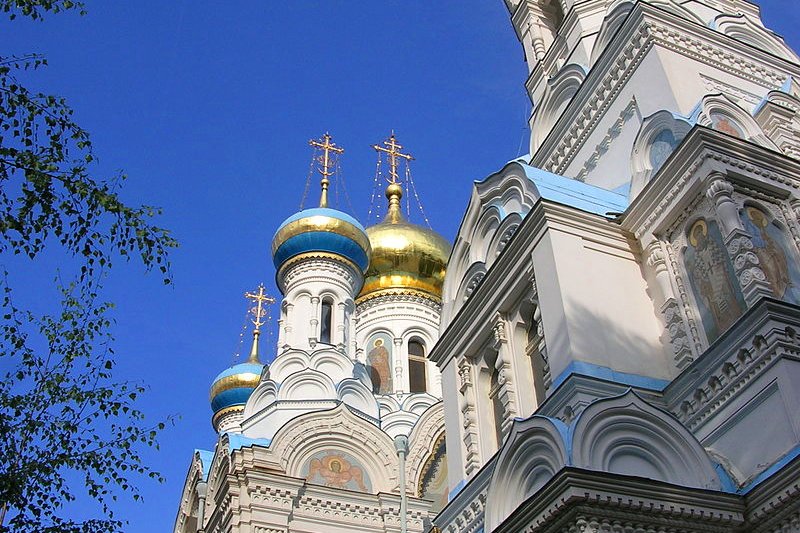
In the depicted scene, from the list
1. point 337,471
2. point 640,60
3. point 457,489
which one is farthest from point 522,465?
point 337,471

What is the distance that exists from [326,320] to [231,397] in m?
5.39

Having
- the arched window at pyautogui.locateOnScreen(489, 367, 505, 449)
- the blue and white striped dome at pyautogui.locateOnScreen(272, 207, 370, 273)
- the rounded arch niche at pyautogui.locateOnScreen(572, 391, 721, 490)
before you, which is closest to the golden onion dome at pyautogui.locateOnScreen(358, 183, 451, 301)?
the blue and white striped dome at pyautogui.locateOnScreen(272, 207, 370, 273)

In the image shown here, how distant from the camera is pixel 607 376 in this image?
723cm

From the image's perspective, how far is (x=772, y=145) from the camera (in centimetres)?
845

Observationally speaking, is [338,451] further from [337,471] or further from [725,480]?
[725,480]

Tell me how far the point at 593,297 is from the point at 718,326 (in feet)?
3.55

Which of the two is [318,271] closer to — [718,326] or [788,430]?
[718,326]

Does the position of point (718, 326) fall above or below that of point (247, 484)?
below

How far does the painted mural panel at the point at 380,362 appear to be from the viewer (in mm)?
19062

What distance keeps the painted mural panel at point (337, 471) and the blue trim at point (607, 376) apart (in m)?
8.21

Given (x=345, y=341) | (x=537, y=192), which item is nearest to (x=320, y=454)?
(x=345, y=341)

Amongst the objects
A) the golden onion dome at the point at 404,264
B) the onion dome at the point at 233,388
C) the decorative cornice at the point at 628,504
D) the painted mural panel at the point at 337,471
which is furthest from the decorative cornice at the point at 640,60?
the onion dome at the point at 233,388

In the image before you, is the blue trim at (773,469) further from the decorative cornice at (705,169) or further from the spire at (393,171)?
the spire at (393,171)

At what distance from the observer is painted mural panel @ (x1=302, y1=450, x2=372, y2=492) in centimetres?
1480
